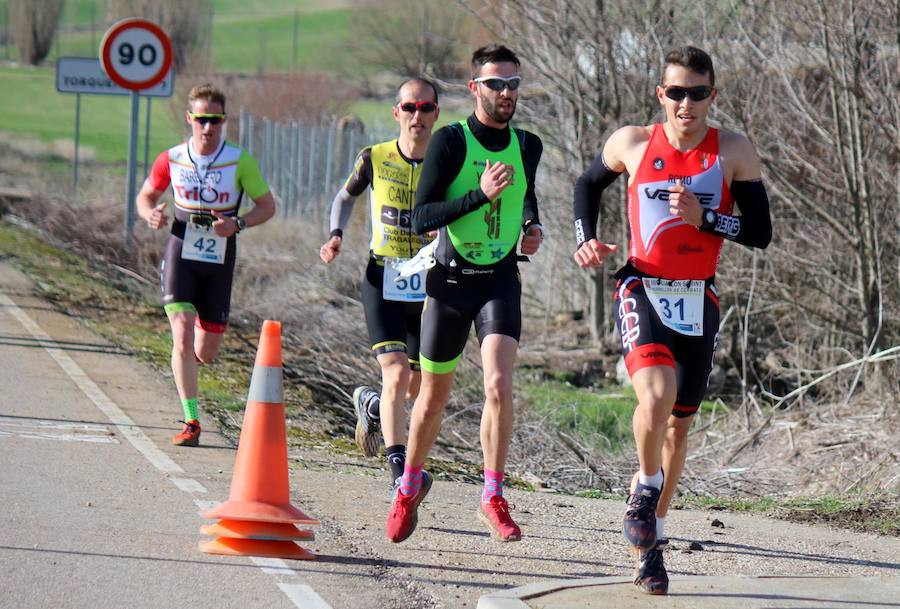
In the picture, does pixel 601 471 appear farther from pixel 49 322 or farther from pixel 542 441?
pixel 49 322

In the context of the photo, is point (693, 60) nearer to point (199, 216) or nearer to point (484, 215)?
point (484, 215)

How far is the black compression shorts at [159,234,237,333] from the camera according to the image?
363 inches

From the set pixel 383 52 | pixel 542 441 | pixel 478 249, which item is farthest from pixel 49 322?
pixel 383 52

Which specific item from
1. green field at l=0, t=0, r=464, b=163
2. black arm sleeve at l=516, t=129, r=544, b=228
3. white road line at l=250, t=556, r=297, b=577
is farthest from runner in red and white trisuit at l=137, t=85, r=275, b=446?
green field at l=0, t=0, r=464, b=163

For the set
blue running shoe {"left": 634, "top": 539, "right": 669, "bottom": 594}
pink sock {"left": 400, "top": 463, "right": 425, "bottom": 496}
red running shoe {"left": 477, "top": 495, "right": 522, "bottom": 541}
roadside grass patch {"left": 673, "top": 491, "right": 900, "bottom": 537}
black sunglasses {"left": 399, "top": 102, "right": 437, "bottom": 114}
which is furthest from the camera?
roadside grass patch {"left": 673, "top": 491, "right": 900, "bottom": 537}

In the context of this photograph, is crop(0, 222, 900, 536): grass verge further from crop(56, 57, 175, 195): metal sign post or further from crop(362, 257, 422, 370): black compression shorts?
crop(56, 57, 175, 195): metal sign post

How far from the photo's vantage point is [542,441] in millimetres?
11039

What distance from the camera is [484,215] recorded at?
6.84 m

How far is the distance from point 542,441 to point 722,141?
17.0 ft

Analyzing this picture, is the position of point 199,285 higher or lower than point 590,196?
lower

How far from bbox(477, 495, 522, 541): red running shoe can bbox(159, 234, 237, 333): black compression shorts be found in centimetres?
323

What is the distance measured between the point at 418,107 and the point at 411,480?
2.16m

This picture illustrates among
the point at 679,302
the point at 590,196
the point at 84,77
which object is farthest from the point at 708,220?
the point at 84,77

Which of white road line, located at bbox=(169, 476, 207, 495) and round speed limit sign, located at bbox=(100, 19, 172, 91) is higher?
round speed limit sign, located at bbox=(100, 19, 172, 91)
